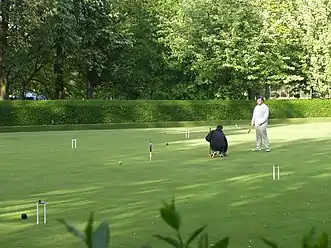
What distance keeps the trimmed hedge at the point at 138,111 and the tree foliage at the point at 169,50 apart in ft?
12.4

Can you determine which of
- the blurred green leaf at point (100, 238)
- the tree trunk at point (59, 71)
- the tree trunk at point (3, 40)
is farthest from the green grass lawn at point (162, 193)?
the tree trunk at point (59, 71)

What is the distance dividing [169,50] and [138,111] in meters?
11.4

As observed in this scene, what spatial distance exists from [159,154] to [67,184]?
6.21 meters

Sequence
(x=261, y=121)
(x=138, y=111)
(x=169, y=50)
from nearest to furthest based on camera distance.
Answer: (x=261, y=121) < (x=138, y=111) < (x=169, y=50)

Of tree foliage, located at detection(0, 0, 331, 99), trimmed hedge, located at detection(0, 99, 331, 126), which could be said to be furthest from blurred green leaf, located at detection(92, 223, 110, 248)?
tree foliage, located at detection(0, 0, 331, 99)

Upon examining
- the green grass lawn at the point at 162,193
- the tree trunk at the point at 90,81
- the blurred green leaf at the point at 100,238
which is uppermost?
the tree trunk at the point at 90,81

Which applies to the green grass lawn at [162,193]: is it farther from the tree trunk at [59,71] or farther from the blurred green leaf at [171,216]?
the tree trunk at [59,71]

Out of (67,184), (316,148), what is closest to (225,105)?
(316,148)

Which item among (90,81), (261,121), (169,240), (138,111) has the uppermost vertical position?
(90,81)

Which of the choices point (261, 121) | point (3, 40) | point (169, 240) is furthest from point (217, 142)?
point (3, 40)

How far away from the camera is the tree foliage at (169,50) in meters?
39.0

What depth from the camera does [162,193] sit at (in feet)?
31.9

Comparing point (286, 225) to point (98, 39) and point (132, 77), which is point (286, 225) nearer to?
point (98, 39)

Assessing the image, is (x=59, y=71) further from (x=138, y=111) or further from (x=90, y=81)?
(x=138, y=111)
